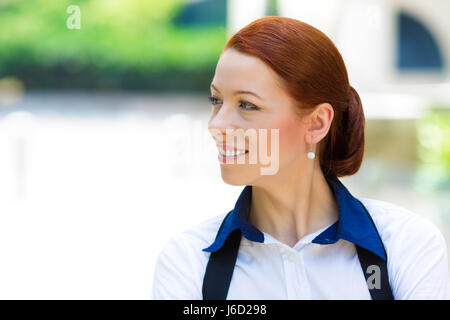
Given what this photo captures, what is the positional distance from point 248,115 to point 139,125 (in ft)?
37.8

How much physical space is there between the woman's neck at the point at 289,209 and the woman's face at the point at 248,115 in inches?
4.2

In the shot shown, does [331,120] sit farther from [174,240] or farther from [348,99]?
[174,240]

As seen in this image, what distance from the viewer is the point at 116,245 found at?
17.4 ft

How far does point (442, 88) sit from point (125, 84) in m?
8.07

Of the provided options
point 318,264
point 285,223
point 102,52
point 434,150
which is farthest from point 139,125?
point 318,264

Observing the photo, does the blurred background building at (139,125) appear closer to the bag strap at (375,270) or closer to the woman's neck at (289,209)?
the woman's neck at (289,209)

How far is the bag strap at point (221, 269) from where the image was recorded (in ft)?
4.60

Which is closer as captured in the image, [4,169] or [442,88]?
[4,169]

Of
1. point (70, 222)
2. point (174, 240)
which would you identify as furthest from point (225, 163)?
point (70, 222)

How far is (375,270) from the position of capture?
1415 millimetres

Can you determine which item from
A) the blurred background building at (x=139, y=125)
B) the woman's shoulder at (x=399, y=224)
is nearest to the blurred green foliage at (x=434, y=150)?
the blurred background building at (x=139, y=125)

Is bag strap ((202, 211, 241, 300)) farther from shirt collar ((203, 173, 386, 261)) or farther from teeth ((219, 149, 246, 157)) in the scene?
teeth ((219, 149, 246, 157))

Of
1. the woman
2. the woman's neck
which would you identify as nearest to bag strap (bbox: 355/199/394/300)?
the woman
